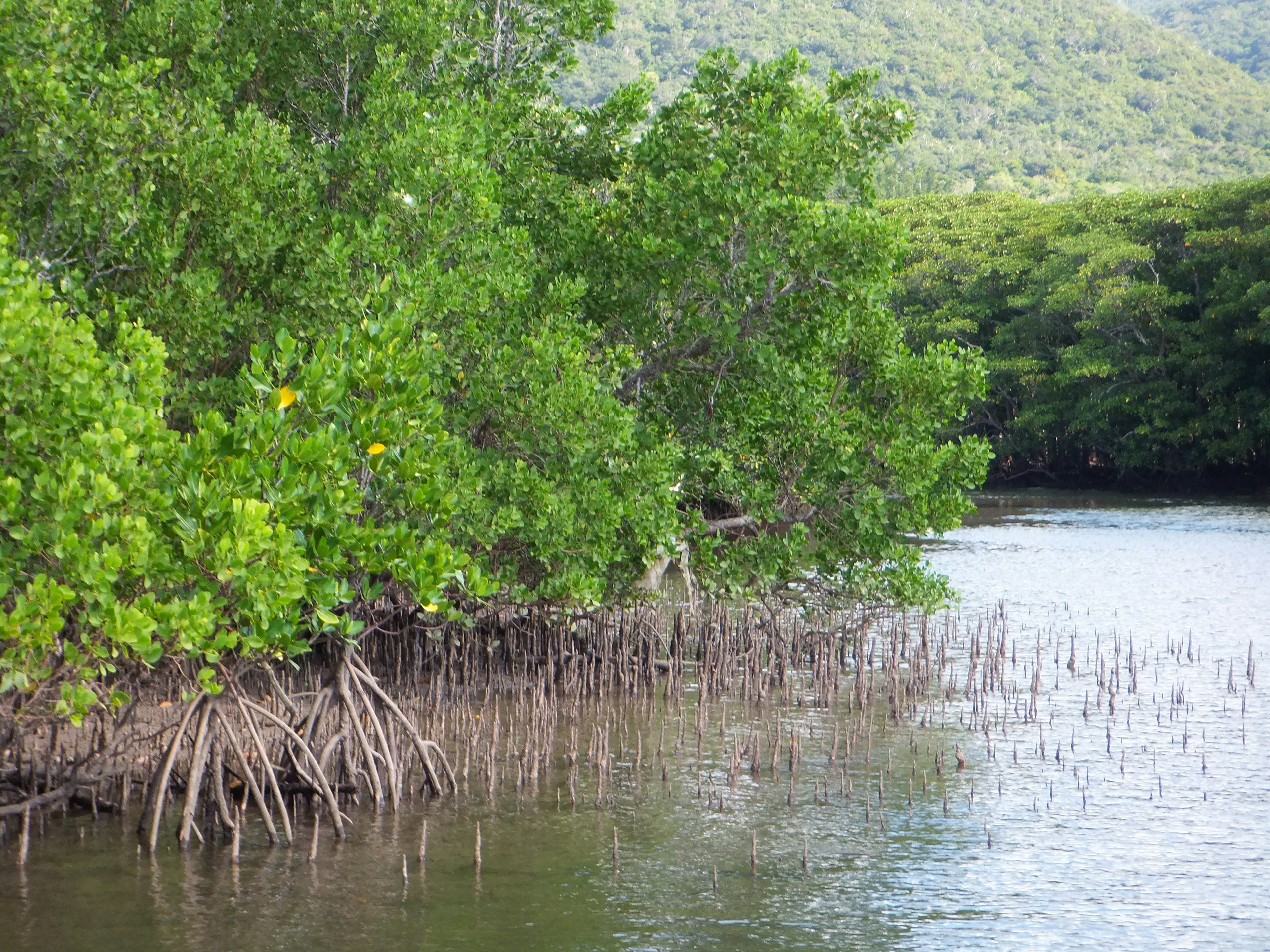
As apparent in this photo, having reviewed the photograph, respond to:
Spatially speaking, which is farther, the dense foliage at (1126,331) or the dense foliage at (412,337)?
the dense foliage at (1126,331)

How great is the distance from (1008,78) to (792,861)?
4862 inches

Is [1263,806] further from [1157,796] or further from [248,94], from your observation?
[248,94]

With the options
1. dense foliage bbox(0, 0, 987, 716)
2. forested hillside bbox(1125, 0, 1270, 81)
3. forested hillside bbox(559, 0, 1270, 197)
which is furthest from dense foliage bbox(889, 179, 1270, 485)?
forested hillside bbox(1125, 0, 1270, 81)

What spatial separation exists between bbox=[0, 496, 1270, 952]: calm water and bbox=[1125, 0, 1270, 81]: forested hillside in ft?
436

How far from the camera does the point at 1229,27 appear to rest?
145500 millimetres

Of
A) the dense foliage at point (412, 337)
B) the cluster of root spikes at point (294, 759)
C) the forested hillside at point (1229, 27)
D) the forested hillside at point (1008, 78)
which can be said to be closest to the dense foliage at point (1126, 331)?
the dense foliage at point (412, 337)

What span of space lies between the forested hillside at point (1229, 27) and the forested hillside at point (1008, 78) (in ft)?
47.3

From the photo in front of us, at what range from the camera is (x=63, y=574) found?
7590 millimetres

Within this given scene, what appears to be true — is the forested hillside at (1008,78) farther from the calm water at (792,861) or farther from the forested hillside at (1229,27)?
the calm water at (792,861)

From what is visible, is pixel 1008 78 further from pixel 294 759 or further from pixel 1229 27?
pixel 294 759

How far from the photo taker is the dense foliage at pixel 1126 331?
42812 millimetres

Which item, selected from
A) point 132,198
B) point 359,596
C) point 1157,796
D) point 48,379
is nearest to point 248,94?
point 132,198

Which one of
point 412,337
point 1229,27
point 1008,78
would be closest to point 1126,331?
point 412,337

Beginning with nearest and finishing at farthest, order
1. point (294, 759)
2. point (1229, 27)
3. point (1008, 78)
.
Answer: point (294, 759), point (1008, 78), point (1229, 27)
